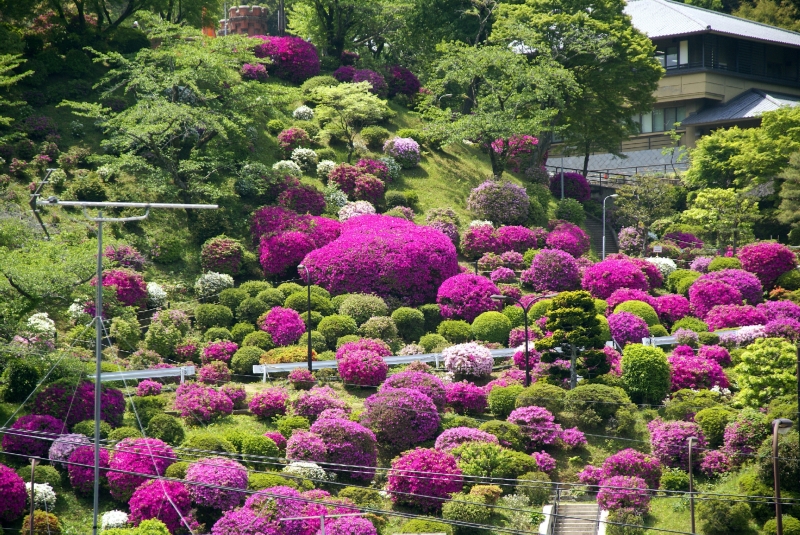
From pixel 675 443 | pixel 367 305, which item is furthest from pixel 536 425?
pixel 367 305

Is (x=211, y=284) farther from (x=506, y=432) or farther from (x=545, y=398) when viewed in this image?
(x=506, y=432)

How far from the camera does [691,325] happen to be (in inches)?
1938

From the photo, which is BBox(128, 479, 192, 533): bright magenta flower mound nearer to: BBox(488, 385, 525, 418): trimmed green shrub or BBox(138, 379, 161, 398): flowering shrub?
BBox(138, 379, 161, 398): flowering shrub

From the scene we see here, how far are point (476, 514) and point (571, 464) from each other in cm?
534

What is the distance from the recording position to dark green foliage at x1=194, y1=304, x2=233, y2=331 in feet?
156

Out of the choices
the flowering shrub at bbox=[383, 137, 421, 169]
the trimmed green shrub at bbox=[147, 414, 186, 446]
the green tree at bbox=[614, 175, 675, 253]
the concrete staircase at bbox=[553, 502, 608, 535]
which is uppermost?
the flowering shrub at bbox=[383, 137, 421, 169]

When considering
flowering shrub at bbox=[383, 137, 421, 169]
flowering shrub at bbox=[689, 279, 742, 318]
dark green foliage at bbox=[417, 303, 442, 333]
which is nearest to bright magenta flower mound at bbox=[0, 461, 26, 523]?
dark green foliage at bbox=[417, 303, 442, 333]

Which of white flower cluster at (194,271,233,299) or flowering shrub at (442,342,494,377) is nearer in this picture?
flowering shrub at (442,342,494,377)

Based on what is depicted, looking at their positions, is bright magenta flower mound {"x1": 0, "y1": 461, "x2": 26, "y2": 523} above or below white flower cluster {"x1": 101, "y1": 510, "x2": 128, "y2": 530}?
above

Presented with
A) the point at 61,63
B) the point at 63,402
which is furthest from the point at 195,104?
the point at 63,402

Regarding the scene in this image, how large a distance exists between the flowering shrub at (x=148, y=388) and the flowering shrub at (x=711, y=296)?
2404 cm

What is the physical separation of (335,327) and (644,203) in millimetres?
22731

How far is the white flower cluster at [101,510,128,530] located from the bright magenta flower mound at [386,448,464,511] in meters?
8.06

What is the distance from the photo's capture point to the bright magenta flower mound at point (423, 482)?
36344mm
